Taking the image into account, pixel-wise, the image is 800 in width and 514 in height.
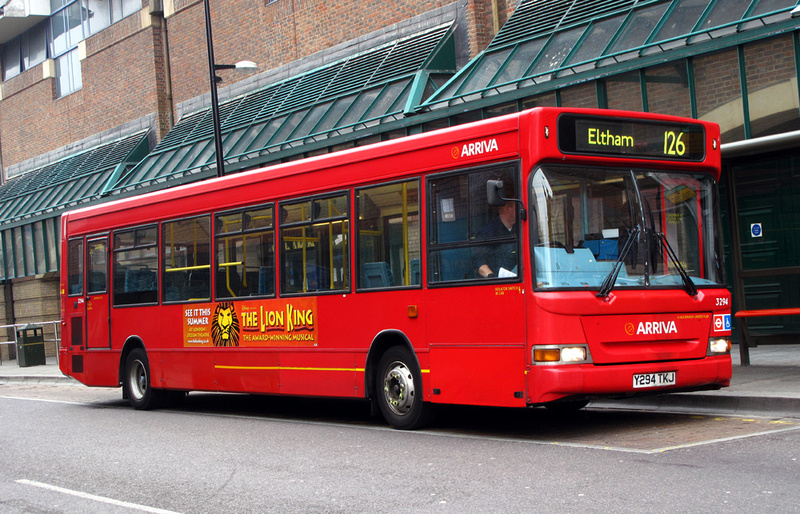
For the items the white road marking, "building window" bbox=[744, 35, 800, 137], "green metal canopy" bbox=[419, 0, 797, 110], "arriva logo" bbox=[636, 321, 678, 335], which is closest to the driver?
"arriva logo" bbox=[636, 321, 678, 335]

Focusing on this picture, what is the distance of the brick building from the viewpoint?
1393 cm

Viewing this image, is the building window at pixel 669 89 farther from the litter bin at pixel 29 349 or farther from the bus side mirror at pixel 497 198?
the litter bin at pixel 29 349

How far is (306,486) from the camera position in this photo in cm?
722

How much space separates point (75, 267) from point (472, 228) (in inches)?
357

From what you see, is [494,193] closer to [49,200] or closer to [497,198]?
[497,198]

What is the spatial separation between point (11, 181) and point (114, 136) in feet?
25.5

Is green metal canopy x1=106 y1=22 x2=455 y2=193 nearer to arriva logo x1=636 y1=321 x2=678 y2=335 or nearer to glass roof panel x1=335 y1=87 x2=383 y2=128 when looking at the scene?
glass roof panel x1=335 y1=87 x2=383 y2=128

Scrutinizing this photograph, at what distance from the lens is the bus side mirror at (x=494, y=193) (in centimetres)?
857

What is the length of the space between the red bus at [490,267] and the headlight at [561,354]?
0.04ft

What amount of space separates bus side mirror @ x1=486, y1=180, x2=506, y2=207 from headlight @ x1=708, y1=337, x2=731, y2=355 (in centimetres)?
251

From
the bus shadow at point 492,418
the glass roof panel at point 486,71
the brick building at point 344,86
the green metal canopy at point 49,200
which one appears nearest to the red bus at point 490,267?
the bus shadow at point 492,418

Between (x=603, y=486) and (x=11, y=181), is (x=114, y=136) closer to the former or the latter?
(x=11, y=181)

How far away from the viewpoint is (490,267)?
355 inches

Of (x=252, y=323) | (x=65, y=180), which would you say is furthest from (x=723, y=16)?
(x=65, y=180)
